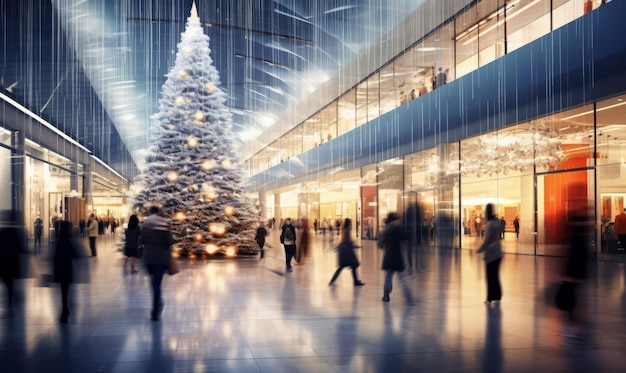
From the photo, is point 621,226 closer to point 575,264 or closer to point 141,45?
point 575,264

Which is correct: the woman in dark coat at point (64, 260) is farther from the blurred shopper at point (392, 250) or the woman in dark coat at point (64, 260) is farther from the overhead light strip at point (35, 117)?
the overhead light strip at point (35, 117)

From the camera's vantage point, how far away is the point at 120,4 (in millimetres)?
32594

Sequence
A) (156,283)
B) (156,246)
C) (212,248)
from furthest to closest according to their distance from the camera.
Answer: (212,248) → (156,246) → (156,283)

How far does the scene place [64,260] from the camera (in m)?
8.99

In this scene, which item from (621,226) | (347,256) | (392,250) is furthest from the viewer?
(621,226)

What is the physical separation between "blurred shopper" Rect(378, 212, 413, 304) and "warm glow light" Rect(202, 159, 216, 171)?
1225 cm

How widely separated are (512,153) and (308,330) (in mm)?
17062

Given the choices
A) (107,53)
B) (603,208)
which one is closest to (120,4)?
(107,53)

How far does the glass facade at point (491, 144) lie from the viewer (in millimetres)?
18938

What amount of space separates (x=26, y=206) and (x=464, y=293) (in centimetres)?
2694

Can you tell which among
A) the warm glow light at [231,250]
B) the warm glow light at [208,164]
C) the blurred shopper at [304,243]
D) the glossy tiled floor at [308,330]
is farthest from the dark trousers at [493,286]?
the warm glow light at [208,164]

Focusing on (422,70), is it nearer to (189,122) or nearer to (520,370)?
(189,122)

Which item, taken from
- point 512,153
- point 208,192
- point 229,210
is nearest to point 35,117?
point 208,192

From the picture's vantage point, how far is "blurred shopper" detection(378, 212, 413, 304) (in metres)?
10.6
